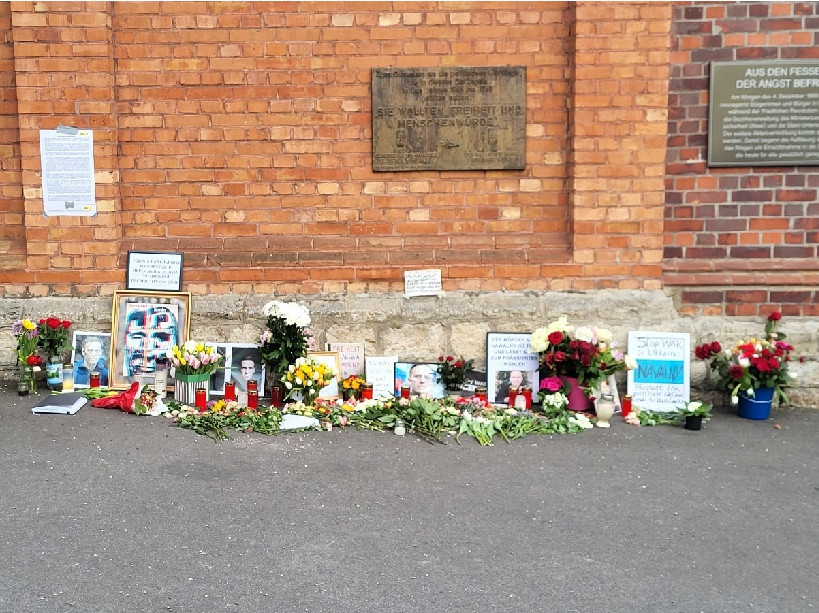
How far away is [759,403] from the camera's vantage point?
555 cm

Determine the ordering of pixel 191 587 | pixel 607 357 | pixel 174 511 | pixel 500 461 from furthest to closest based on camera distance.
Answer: pixel 607 357 → pixel 500 461 → pixel 174 511 → pixel 191 587

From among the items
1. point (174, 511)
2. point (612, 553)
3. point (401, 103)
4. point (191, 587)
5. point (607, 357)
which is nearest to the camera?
point (191, 587)

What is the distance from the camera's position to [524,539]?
142 inches

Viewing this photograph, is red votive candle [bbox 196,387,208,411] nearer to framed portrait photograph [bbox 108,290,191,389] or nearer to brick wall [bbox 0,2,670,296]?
framed portrait photograph [bbox 108,290,191,389]

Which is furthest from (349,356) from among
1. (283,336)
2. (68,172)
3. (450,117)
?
(68,172)

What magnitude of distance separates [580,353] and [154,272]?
11.1 feet

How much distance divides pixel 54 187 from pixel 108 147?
0.53 metres

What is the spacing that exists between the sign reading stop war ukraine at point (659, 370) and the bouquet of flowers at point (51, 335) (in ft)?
14.4

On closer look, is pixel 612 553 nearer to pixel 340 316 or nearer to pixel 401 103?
pixel 340 316

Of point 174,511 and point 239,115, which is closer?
point 174,511

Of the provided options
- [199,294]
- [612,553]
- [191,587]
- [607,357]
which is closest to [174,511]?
[191,587]

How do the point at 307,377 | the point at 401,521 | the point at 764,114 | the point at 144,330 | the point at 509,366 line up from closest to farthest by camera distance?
the point at 401,521 → the point at 307,377 → the point at 764,114 → the point at 509,366 → the point at 144,330

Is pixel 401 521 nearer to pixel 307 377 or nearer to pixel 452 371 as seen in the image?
pixel 307 377

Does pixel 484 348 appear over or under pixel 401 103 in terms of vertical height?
under
